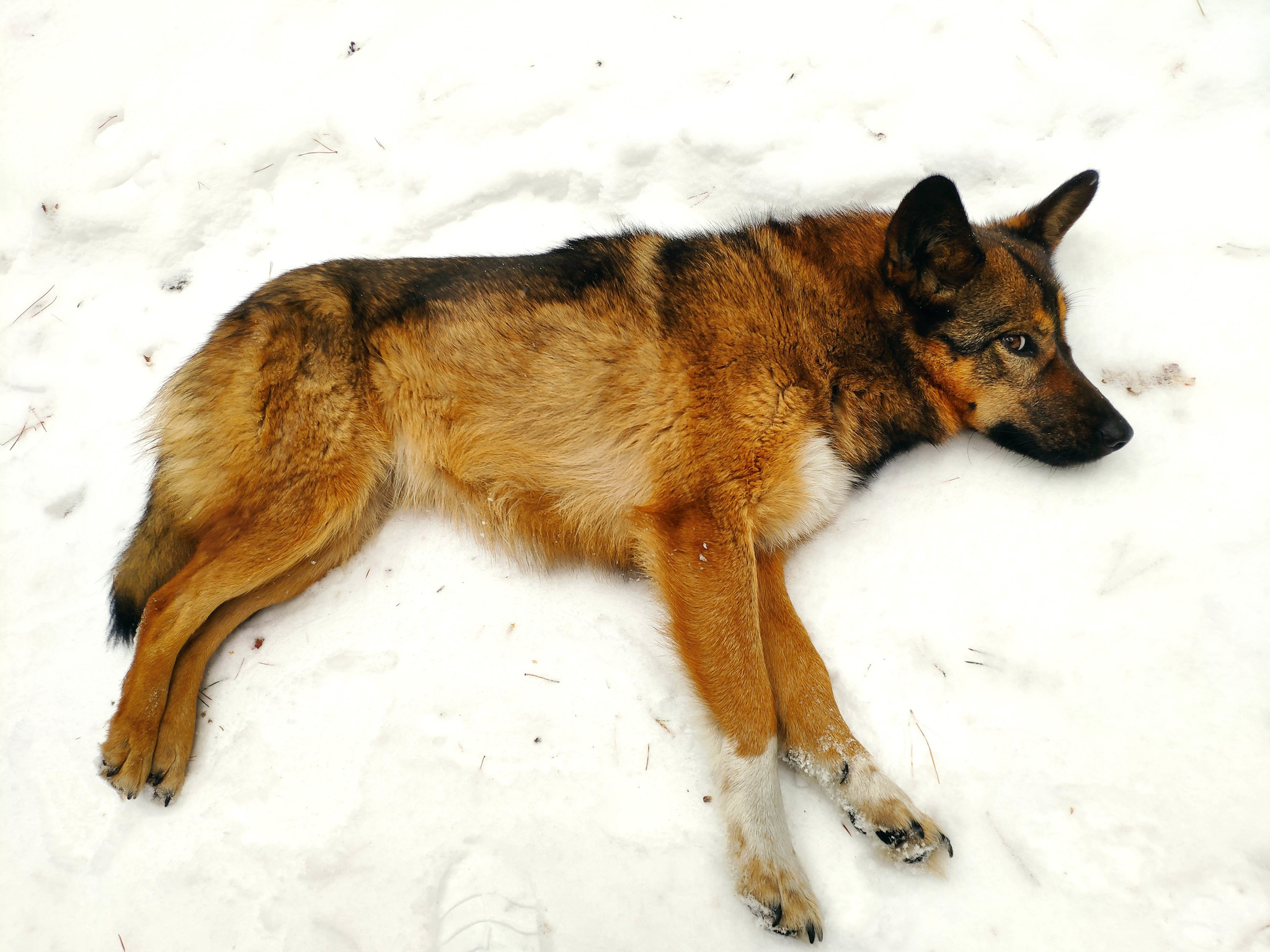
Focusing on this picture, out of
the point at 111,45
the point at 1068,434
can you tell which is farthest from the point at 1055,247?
the point at 111,45

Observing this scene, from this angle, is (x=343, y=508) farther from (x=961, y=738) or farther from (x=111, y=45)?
(x=111, y=45)

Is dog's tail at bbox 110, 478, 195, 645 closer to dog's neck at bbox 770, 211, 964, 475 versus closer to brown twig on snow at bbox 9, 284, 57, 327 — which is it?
brown twig on snow at bbox 9, 284, 57, 327

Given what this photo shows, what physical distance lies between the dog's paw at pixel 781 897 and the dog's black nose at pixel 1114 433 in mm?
2272

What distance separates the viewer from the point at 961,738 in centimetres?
279

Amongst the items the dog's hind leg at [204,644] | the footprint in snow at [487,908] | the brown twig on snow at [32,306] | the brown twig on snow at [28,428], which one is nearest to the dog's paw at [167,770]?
the dog's hind leg at [204,644]

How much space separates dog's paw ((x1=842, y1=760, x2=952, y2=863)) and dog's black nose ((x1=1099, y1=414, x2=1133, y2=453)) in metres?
1.78

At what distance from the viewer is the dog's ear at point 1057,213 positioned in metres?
3.31

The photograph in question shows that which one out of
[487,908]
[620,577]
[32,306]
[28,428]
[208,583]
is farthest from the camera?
[32,306]

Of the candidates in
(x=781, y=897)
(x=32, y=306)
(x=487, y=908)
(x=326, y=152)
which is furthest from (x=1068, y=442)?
(x=32, y=306)

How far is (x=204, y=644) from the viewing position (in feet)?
10.5

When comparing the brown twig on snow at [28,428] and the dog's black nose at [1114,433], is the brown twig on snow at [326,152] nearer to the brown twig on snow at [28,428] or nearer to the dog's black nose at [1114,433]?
the brown twig on snow at [28,428]

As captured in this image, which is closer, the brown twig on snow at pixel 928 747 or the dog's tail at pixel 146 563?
the brown twig on snow at pixel 928 747

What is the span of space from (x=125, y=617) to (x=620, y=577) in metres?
2.35

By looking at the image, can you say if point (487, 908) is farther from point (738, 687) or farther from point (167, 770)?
point (167, 770)
